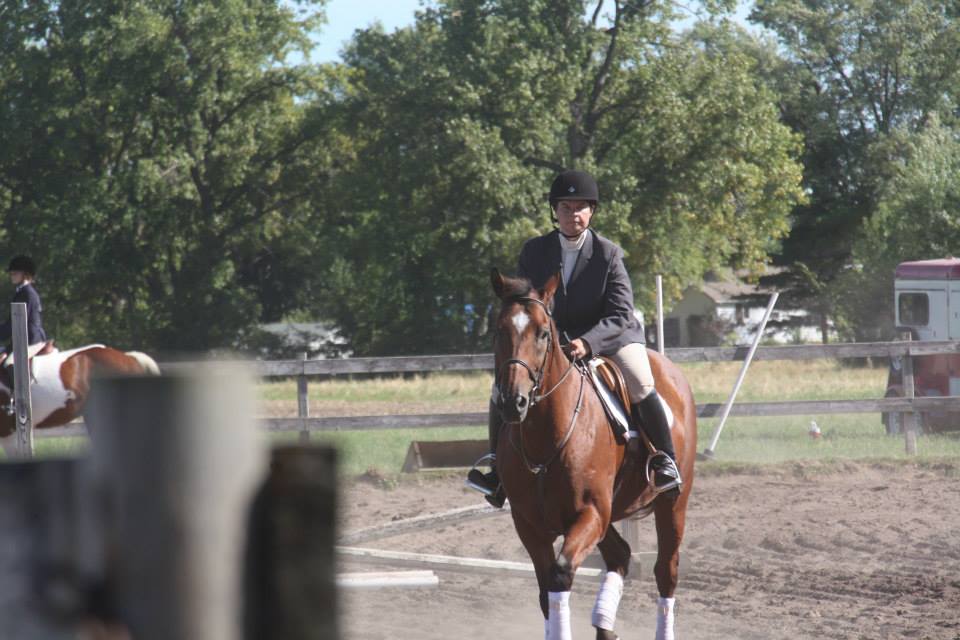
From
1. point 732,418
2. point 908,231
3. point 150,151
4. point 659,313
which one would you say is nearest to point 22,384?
point 659,313

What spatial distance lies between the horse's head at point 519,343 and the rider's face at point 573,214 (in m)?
0.65

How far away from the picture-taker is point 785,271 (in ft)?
164

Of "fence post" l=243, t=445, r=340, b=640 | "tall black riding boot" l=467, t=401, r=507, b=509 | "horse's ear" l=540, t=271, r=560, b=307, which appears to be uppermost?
"horse's ear" l=540, t=271, r=560, b=307

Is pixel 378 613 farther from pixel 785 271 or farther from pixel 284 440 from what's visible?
pixel 785 271

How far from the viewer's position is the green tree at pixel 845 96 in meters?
44.9

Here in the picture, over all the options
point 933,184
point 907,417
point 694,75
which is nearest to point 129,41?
point 694,75

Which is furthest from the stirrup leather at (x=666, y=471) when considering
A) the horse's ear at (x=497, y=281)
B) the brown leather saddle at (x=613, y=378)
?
the horse's ear at (x=497, y=281)

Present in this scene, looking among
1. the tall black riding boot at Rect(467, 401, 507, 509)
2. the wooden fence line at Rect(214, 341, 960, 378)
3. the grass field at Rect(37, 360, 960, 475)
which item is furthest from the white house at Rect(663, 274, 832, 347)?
the tall black riding boot at Rect(467, 401, 507, 509)

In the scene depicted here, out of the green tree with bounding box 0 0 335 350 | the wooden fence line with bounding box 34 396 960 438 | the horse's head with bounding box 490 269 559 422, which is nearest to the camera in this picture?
the horse's head with bounding box 490 269 559 422

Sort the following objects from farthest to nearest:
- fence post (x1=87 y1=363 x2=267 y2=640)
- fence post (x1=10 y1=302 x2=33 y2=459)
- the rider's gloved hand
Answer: fence post (x1=10 y1=302 x2=33 y2=459), the rider's gloved hand, fence post (x1=87 y1=363 x2=267 y2=640)

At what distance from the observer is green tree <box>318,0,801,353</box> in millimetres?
31078

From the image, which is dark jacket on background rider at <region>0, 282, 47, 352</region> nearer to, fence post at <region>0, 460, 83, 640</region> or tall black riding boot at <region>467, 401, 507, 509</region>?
tall black riding boot at <region>467, 401, 507, 509</region>

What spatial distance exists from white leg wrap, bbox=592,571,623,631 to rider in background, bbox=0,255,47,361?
6.99 meters

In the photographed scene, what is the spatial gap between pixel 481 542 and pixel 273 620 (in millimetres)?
9035
